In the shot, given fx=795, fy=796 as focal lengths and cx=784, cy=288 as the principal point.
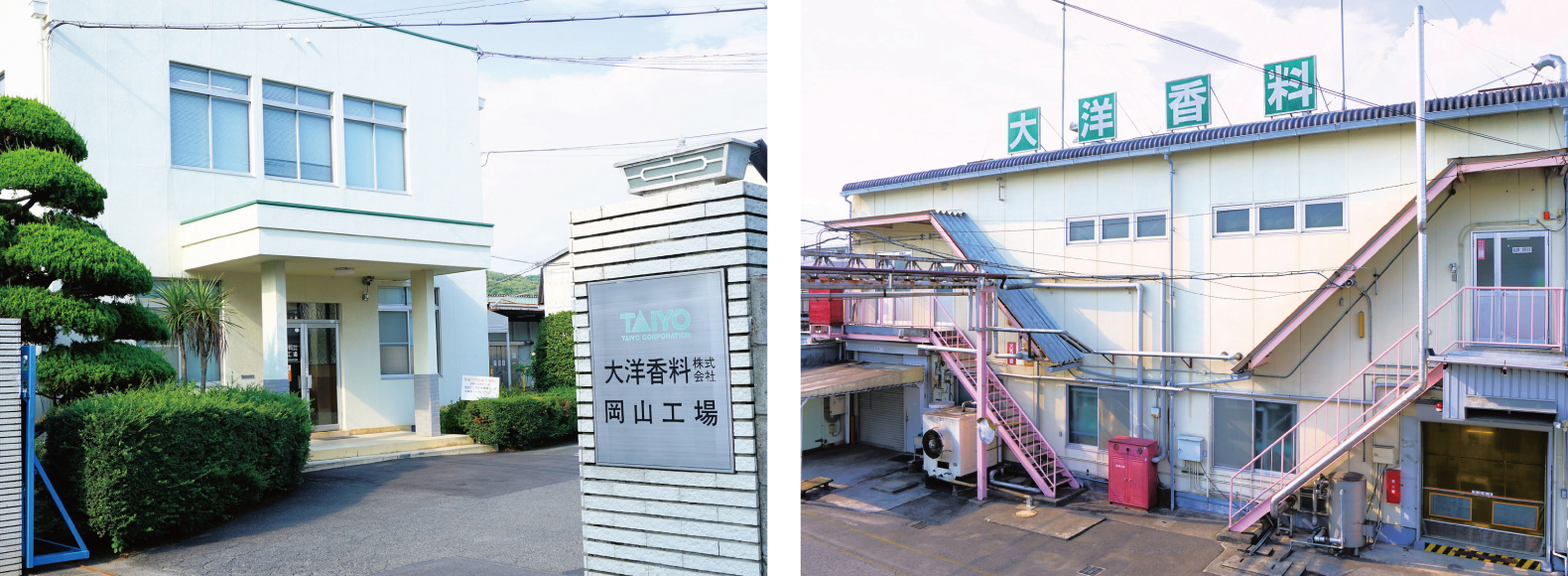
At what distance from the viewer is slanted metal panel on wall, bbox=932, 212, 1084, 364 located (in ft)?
10.6

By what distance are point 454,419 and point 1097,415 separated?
9844mm

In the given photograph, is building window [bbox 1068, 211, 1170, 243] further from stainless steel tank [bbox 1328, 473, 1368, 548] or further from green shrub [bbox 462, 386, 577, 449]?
green shrub [bbox 462, 386, 577, 449]

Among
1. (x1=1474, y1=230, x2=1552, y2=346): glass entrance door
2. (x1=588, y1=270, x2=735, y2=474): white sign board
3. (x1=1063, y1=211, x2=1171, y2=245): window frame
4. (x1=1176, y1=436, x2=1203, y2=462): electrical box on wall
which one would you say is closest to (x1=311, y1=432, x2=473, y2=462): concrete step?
(x1=588, y1=270, x2=735, y2=474): white sign board

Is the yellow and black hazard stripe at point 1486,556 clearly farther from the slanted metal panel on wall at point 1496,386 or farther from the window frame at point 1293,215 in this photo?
the window frame at point 1293,215

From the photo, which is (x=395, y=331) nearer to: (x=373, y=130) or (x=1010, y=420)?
(x=373, y=130)

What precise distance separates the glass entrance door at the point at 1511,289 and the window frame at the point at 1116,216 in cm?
86

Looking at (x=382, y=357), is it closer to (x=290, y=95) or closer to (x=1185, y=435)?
(x=290, y=95)

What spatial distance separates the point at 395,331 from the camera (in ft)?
38.5

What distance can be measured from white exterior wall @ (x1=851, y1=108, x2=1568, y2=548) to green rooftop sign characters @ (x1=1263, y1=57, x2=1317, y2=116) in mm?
133

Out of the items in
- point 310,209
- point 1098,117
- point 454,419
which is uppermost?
point 310,209

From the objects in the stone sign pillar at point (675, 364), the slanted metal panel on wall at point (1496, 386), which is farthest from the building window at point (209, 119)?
the slanted metal panel on wall at point (1496, 386)

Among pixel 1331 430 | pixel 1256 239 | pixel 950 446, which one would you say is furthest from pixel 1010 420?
pixel 1256 239

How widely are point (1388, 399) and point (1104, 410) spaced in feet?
2.93

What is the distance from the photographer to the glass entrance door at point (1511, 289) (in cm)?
224
